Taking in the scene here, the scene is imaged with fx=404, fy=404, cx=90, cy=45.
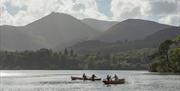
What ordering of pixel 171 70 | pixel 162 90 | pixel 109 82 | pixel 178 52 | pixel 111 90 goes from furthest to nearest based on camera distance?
pixel 171 70
pixel 178 52
pixel 109 82
pixel 111 90
pixel 162 90

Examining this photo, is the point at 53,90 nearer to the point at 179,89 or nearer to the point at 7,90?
the point at 7,90

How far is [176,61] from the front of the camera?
186 m

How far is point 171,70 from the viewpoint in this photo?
7741 inches

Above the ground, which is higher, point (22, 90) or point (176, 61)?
point (176, 61)

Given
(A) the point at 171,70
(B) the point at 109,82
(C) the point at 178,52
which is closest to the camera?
(B) the point at 109,82

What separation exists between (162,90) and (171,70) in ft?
357

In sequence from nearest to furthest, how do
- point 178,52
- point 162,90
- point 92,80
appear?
point 162,90
point 92,80
point 178,52

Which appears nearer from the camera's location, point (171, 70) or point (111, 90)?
point (111, 90)

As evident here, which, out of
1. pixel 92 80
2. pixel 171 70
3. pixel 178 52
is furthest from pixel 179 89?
pixel 171 70

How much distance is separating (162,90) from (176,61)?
98.9 meters

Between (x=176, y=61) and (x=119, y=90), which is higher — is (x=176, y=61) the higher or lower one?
the higher one

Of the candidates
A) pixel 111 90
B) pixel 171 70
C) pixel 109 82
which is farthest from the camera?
pixel 171 70

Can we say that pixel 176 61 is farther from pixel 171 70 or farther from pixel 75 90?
pixel 75 90

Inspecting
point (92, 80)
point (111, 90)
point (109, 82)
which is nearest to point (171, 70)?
point (92, 80)
